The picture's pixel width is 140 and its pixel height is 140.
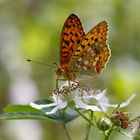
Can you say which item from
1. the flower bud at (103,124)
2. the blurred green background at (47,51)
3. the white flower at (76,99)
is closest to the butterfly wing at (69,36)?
the white flower at (76,99)

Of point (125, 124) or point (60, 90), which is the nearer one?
point (125, 124)

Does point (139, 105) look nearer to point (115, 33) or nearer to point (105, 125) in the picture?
point (115, 33)

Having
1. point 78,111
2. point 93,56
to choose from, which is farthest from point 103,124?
point 93,56

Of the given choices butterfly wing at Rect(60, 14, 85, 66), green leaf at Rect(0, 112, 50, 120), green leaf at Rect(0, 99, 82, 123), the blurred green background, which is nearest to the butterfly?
butterfly wing at Rect(60, 14, 85, 66)

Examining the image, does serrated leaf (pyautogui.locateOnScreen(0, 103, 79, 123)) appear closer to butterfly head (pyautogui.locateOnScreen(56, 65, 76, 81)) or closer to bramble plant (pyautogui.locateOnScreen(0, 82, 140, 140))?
bramble plant (pyautogui.locateOnScreen(0, 82, 140, 140))

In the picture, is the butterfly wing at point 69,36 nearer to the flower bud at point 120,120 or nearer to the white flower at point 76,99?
the white flower at point 76,99

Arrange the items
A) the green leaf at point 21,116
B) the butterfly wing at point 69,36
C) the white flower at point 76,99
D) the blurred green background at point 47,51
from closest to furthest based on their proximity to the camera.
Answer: the green leaf at point 21,116 < the white flower at point 76,99 < the butterfly wing at point 69,36 < the blurred green background at point 47,51

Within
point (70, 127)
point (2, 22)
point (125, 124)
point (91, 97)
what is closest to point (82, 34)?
point (91, 97)
